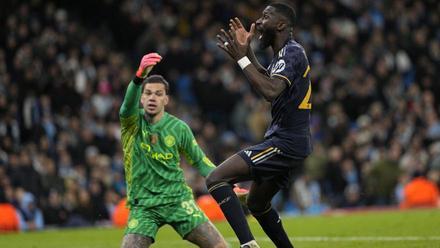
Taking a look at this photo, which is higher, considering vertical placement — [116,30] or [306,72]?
[116,30]

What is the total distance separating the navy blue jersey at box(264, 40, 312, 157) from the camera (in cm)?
1015

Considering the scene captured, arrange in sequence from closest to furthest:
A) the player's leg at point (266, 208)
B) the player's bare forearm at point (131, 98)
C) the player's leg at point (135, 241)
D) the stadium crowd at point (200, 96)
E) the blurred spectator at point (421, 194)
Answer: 1. the player's leg at point (135, 241)
2. the player's bare forearm at point (131, 98)
3. the player's leg at point (266, 208)
4. the stadium crowd at point (200, 96)
5. the blurred spectator at point (421, 194)

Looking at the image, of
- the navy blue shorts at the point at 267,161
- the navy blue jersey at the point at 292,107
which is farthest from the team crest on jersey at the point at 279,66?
the navy blue shorts at the point at 267,161

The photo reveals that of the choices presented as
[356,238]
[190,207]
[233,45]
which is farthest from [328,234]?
[233,45]

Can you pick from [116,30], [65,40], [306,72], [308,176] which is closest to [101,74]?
[65,40]

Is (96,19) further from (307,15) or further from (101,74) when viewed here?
(307,15)

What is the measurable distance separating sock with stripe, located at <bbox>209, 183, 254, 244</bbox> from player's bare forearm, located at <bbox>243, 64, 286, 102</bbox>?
1.05 metres

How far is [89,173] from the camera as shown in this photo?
23.2m

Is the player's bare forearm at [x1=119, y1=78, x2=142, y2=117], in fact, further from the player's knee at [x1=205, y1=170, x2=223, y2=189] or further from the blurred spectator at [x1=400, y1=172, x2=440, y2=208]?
the blurred spectator at [x1=400, y1=172, x2=440, y2=208]

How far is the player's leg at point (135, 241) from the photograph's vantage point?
967 centimetres

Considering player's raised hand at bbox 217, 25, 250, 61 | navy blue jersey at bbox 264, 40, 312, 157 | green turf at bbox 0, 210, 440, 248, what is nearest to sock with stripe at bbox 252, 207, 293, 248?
navy blue jersey at bbox 264, 40, 312, 157

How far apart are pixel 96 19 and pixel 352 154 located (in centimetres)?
840

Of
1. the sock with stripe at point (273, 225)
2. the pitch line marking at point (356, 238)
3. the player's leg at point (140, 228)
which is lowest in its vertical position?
the pitch line marking at point (356, 238)

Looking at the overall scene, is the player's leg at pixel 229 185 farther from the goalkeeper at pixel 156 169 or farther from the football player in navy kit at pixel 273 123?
the goalkeeper at pixel 156 169
